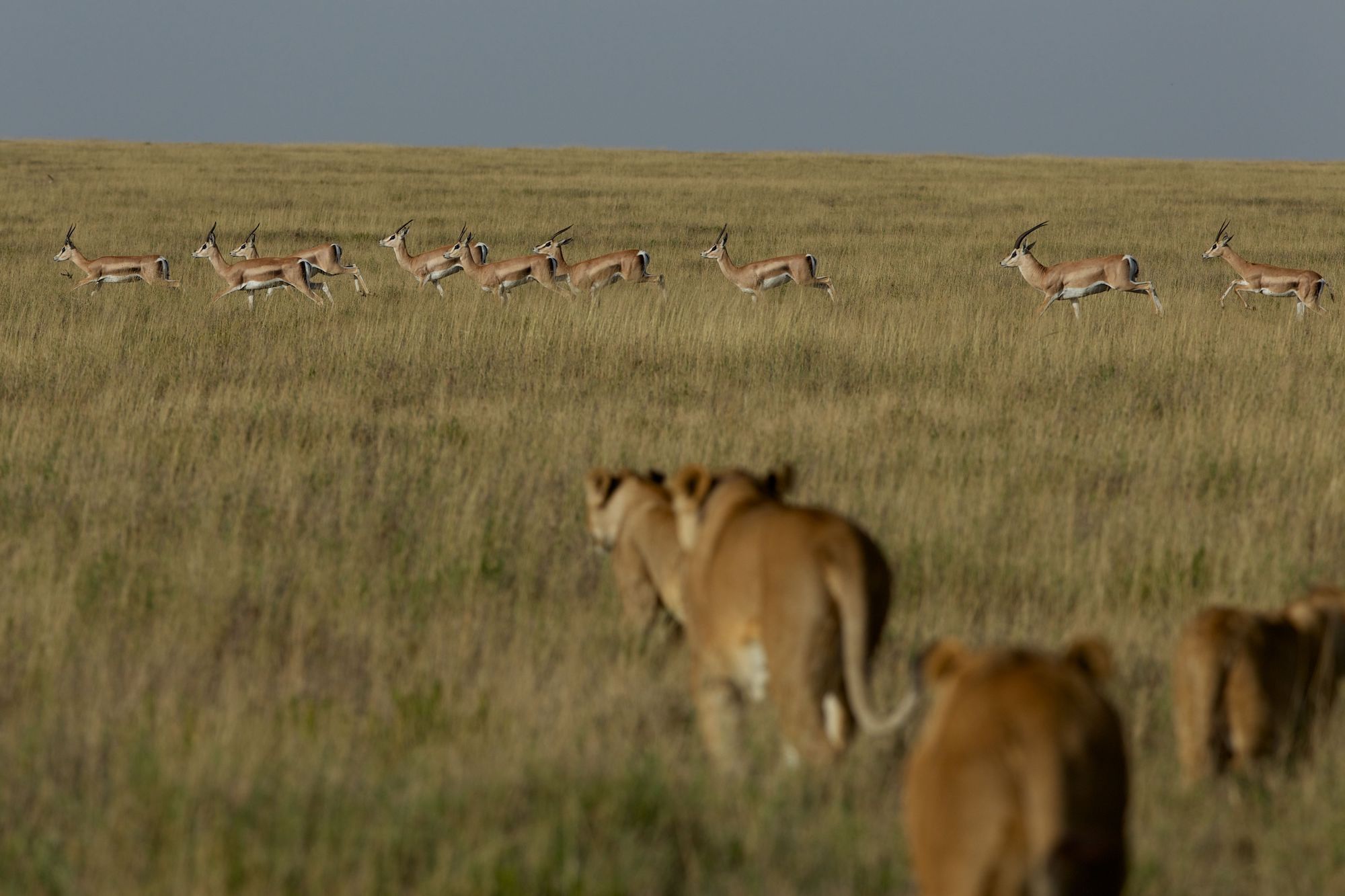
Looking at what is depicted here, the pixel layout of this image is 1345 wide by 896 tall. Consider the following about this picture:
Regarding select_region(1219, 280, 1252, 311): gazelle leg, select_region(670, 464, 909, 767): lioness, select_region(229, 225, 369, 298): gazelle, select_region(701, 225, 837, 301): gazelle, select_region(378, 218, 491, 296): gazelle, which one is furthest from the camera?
select_region(229, 225, 369, 298): gazelle

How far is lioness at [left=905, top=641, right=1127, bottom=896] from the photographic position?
1.97 m

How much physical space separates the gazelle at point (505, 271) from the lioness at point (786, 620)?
13401mm

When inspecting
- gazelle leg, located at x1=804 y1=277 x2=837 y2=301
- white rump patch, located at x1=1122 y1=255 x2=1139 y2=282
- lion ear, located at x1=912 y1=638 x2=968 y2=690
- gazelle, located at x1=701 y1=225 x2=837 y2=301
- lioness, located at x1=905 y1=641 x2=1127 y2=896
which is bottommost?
lioness, located at x1=905 y1=641 x2=1127 y2=896

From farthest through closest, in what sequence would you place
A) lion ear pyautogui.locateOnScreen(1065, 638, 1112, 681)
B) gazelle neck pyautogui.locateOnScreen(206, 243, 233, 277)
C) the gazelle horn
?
1. gazelle neck pyautogui.locateOnScreen(206, 243, 233, 277)
2. the gazelle horn
3. lion ear pyautogui.locateOnScreen(1065, 638, 1112, 681)

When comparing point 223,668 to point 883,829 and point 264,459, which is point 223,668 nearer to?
point 883,829

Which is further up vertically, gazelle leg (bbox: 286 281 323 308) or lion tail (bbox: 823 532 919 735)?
gazelle leg (bbox: 286 281 323 308)

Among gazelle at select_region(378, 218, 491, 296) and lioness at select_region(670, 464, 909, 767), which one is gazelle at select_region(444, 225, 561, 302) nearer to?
gazelle at select_region(378, 218, 491, 296)

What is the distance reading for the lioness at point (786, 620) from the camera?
9.48 feet

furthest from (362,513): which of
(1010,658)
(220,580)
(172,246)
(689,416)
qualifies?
(172,246)

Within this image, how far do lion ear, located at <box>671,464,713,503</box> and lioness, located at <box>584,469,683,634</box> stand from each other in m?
0.61

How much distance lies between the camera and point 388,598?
4914 mm

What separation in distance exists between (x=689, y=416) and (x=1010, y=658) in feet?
19.7

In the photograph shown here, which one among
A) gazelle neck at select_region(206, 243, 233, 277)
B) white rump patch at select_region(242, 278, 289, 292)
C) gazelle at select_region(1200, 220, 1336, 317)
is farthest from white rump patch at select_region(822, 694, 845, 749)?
gazelle neck at select_region(206, 243, 233, 277)

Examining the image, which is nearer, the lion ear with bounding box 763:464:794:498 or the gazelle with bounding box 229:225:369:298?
the lion ear with bounding box 763:464:794:498
